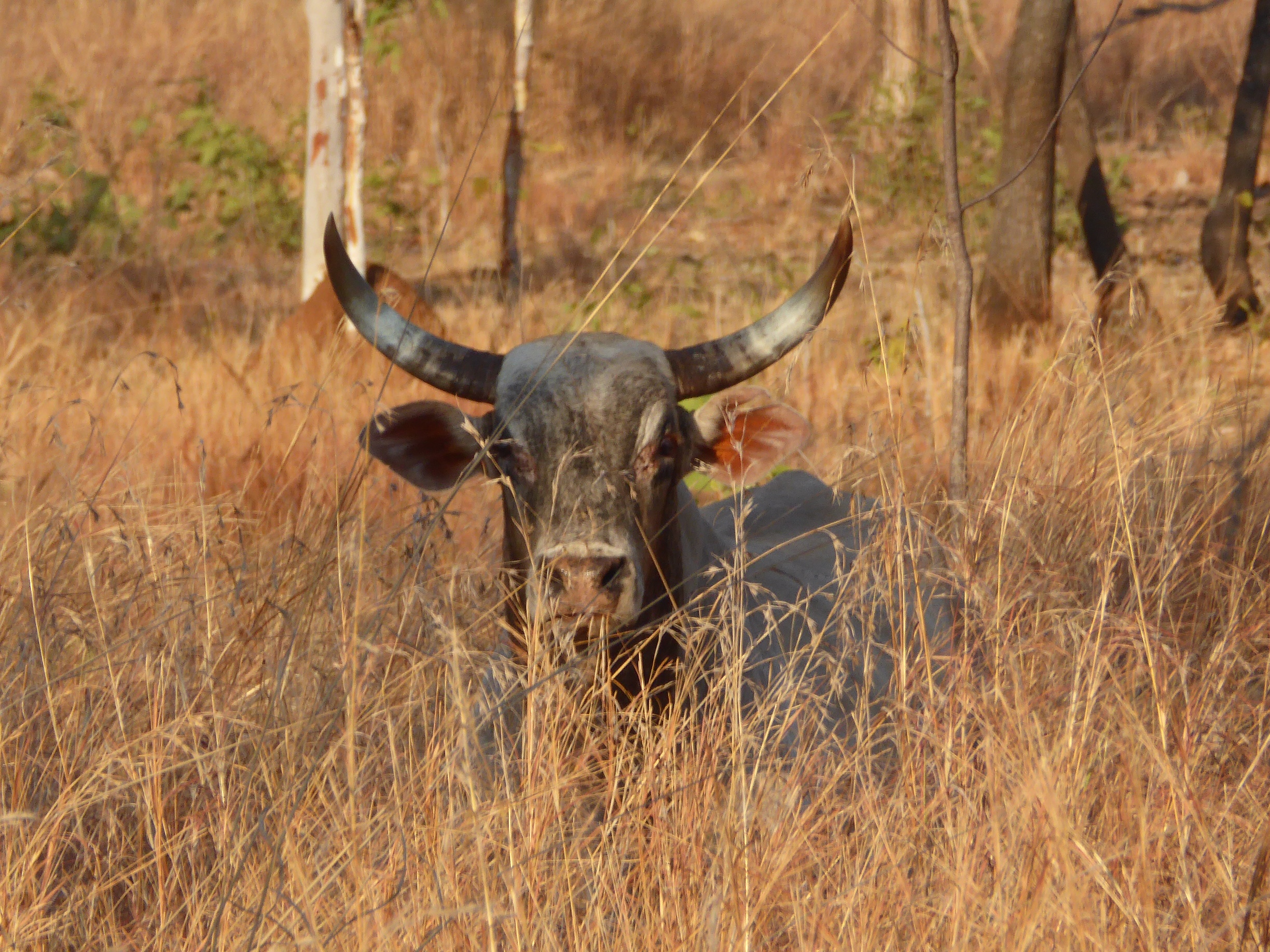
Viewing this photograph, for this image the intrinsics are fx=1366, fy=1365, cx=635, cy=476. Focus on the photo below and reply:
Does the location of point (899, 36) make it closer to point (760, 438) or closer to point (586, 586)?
point (760, 438)

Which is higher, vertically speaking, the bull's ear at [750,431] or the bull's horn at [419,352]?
the bull's horn at [419,352]

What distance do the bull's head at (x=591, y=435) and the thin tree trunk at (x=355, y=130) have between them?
4447 millimetres

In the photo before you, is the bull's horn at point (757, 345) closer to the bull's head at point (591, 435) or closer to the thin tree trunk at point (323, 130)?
the bull's head at point (591, 435)

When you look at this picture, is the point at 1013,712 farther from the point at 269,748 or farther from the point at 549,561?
the point at 269,748

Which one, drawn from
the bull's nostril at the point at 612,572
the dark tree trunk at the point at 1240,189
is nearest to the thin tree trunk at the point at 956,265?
the bull's nostril at the point at 612,572

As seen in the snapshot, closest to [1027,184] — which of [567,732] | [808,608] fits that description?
[808,608]

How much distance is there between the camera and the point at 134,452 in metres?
4.42

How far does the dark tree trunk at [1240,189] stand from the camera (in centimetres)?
794

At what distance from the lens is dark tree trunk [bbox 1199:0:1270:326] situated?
7938 mm

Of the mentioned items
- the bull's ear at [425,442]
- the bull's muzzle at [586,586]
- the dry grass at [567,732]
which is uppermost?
the bull's ear at [425,442]

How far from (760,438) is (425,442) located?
871mm

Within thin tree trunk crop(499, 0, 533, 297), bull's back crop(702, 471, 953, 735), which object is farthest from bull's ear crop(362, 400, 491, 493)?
thin tree trunk crop(499, 0, 533, 297)

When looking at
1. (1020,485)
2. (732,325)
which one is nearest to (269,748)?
(1020,485)

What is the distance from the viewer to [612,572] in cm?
291
